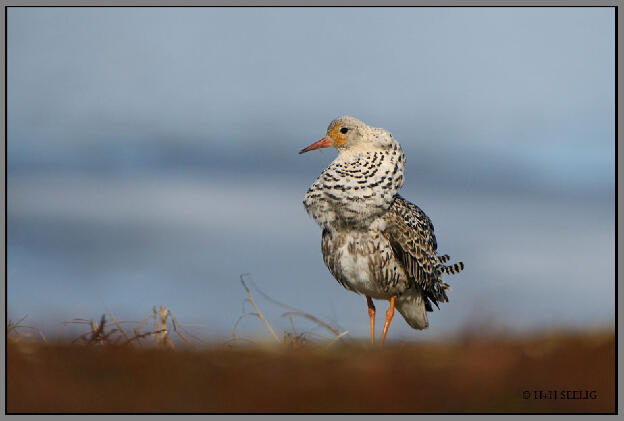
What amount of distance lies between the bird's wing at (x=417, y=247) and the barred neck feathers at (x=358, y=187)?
238 millimetres

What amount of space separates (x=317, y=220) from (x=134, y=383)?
4.11m

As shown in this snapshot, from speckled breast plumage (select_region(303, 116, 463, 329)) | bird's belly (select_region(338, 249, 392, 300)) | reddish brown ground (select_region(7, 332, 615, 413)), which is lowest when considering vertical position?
reddish brown ground (select_region(7, 332, 615, 413))

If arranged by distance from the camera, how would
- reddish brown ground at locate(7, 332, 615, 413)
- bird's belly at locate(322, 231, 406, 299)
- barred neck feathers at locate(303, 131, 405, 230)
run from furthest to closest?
bird's belly at locate(322, 231, 406, 299)
barred neck feathers at locate(303, 131, 405, 230)
reddish brown ground at locate(7, 332, 615, 413)

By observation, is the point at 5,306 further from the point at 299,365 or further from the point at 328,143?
the point at 328,143

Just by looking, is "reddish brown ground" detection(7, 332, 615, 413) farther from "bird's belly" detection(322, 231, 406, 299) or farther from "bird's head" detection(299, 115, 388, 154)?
"bird's head" detection(299, 115, 388, 154)

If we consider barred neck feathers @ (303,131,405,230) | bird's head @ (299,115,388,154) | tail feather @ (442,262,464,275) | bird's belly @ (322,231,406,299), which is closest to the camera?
barred neck feathers @ (303,131,405,230)

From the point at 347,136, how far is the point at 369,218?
3.41 feet

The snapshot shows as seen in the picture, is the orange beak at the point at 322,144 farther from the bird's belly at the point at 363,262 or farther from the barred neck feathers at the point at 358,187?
the bird's belly at the point at 363,262

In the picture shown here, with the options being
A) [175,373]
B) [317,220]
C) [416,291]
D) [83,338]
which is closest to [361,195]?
[317,220]

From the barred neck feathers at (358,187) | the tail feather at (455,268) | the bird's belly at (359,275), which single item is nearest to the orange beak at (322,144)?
the barred neck feathers at (358,187)

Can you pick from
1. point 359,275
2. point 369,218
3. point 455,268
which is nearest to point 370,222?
point 369,218

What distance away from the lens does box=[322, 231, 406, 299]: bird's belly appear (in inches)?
307

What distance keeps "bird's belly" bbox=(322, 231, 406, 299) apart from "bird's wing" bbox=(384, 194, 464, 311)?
4.8 inches

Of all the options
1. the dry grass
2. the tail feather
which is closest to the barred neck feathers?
the tail feather
